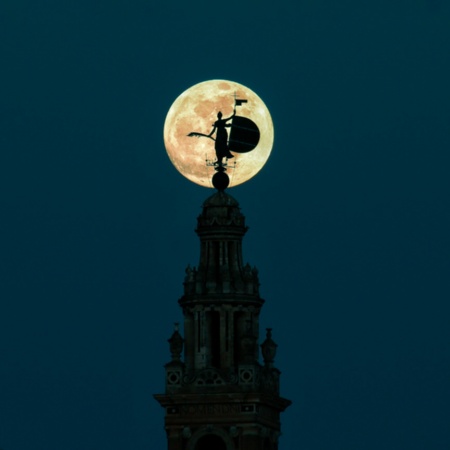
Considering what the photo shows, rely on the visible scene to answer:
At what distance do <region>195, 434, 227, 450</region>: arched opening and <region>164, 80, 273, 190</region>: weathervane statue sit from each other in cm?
1408

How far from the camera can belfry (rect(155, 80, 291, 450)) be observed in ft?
389

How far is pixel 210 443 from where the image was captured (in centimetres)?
11975

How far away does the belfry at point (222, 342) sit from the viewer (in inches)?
4673

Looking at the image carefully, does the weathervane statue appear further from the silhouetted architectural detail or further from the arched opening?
the arched opening

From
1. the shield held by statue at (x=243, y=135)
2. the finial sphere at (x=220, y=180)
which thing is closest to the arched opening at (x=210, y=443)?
the finial sphere at (x=220, y=180)

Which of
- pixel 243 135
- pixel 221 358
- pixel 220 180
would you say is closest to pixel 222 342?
pixel 221 358

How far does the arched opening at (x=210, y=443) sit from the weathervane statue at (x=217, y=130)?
1408cm

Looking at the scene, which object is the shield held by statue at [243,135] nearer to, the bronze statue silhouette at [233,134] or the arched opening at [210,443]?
the bronze statue silhouette at [233,134]

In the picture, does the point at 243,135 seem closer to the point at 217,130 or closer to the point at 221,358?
the point at 217,130

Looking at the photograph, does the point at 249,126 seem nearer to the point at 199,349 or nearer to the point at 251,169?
the point at 251,169

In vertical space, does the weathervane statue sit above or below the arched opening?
above

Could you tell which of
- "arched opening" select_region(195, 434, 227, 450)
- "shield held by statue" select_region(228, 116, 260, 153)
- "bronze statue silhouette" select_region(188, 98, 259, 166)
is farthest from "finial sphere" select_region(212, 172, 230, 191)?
"arched opening" select_region(195, 434, 227, 450)

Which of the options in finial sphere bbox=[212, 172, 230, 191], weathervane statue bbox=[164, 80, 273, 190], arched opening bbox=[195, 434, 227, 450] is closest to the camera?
arched opening bbox=[195, 434, 227, 450]

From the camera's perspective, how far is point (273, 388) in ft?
397
